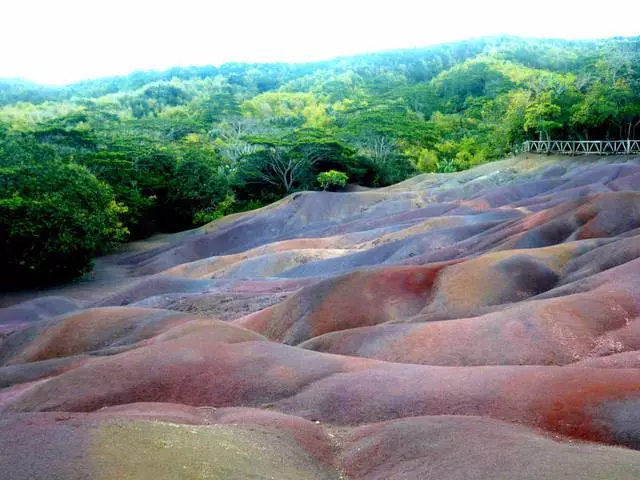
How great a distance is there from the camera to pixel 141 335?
62.2ft

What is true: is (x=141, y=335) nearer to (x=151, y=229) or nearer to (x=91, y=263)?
(x=91, y=263)

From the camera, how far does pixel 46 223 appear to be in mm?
35844

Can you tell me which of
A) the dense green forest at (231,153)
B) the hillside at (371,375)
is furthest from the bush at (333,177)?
the hillside at (371,375)

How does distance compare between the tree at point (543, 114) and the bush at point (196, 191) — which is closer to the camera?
the tree at point (543, 114)

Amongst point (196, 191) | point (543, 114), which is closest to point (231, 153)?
point (196, 191)

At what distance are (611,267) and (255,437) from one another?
43.3ft

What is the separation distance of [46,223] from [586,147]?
44.0m

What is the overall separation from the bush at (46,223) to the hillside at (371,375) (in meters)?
6.66

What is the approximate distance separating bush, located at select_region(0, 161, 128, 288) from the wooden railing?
131ft

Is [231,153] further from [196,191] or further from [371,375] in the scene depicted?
[371,375]

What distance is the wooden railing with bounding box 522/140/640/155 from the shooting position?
177 feet

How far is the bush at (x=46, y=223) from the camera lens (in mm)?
35531

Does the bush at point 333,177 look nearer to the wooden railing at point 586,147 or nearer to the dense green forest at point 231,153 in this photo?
the dense green forest at point 231,153

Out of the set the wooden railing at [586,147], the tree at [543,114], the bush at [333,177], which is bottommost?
the bush at [333,177]
